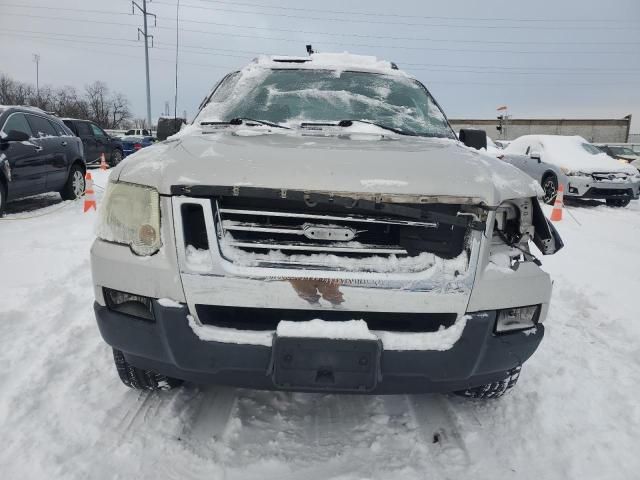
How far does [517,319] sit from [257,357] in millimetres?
1140

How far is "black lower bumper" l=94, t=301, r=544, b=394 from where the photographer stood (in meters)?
1.85

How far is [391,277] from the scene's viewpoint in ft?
6.15

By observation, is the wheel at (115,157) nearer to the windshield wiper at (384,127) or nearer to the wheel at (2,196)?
the wheel at (2,196)

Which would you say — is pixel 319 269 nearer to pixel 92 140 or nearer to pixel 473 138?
pixel 473 138

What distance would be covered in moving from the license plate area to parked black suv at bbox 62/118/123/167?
1396cm

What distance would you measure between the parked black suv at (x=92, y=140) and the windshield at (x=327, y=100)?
476 inches

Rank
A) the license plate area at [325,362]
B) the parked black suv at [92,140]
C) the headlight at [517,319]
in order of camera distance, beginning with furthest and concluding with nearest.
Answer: the parked black suv at [92,140], the headlight at [517,319], the license plate area at [325,362]

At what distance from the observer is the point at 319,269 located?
1881 mm

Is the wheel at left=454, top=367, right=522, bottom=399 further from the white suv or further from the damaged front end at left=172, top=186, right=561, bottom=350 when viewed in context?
the damaged front end at left=172, top=186, right=561, bottom=350

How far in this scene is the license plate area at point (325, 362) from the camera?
1.78 m

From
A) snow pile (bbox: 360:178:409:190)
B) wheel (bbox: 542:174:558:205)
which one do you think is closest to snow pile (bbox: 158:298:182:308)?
snow pile (bbox: 360:178:409:190)

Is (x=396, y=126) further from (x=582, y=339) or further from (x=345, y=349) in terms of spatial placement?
(x=582, y=339)

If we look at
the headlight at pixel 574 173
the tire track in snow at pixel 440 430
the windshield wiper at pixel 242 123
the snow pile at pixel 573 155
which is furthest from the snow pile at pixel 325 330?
the snow pile at pixel 573 155

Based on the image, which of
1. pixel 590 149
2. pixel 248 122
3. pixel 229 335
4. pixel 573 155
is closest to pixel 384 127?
pixel 248 122
